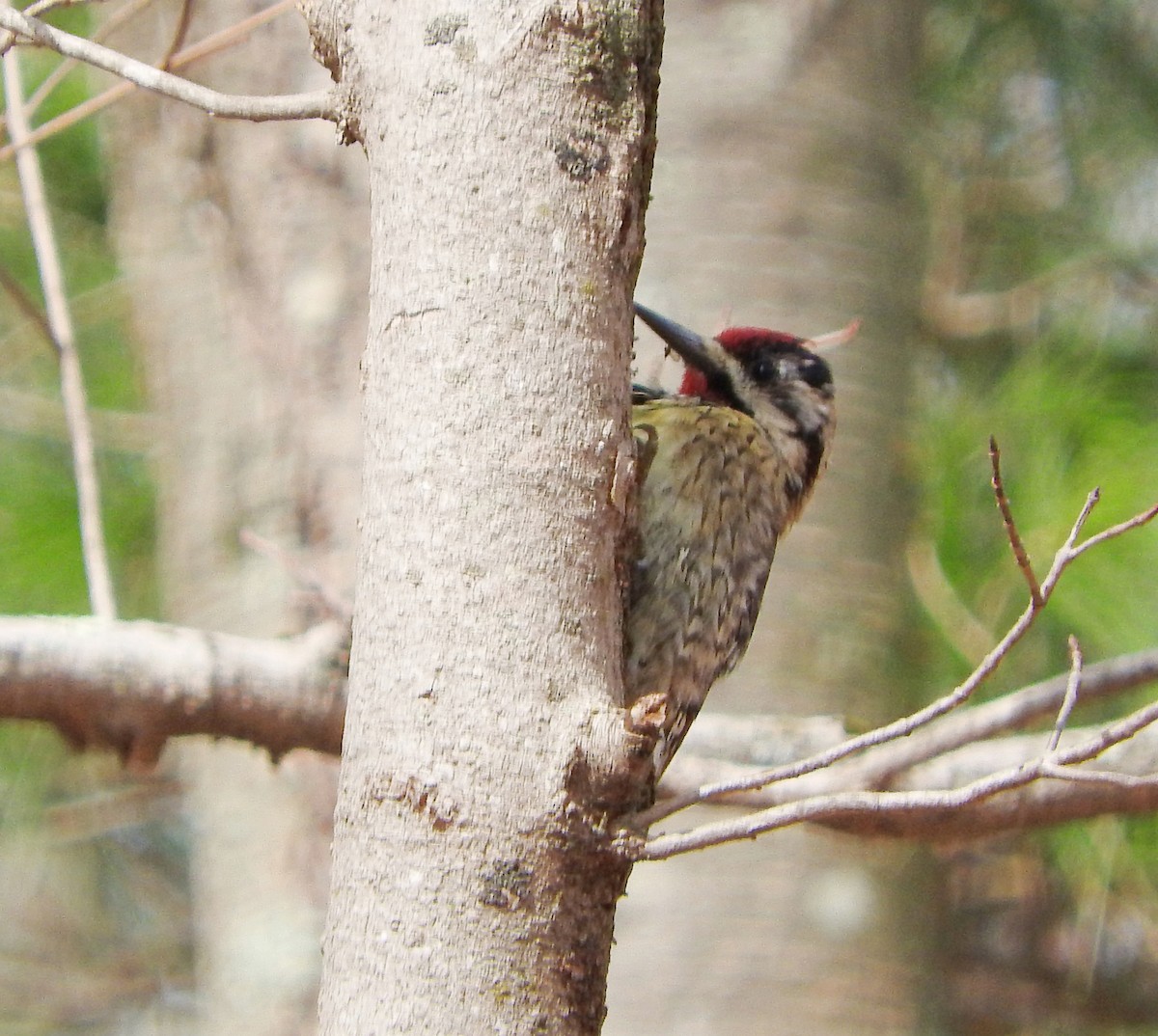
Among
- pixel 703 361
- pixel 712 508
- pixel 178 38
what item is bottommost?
pixel 712 508

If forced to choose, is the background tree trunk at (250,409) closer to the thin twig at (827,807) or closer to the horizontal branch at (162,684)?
the horizontal branch at (162,684)

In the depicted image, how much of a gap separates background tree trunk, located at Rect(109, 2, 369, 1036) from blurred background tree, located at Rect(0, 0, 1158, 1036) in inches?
0.5

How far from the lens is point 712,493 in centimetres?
184

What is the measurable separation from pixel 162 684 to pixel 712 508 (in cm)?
66

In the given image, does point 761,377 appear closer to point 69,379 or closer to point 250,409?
point 69,379

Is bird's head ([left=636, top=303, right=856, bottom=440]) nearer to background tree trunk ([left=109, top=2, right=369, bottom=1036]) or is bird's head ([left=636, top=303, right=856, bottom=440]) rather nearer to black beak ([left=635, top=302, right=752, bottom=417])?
black beak ([left=635, top=302, right=752, bottom=417])

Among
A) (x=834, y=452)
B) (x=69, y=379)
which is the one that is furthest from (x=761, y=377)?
(x=69, y=379)

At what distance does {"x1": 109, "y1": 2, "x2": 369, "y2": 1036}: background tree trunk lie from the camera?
2697mm

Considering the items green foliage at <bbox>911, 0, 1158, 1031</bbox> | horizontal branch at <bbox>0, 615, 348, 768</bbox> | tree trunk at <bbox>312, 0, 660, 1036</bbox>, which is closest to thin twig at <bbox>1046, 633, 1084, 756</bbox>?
tree trunk at <bbox>312, 0, 660, 1036</bbox>

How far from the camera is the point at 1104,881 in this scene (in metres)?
2.94

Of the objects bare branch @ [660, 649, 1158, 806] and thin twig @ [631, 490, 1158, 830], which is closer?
thin twig @ [631, 490, 1158, 830]

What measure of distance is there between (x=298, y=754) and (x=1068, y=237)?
2.27 metres

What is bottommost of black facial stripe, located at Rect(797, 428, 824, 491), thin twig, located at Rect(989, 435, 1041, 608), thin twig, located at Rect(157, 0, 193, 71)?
thin twig, located at Rect(989, 435, 1041, 608)

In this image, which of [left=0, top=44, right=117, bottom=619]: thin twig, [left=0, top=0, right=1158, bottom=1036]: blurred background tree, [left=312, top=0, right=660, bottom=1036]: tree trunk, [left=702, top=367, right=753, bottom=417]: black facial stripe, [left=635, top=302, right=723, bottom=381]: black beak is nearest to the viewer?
[left=312, top=0, right=660, bottom=1036]: tree trunk
